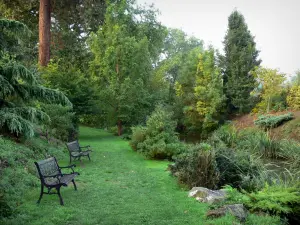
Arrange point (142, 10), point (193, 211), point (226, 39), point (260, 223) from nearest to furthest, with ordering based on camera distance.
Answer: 1. point (260, 223)
2. point (193, 211)
3. point (142, 10)
4. point (226, 39)

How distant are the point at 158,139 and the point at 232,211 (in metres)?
7.45

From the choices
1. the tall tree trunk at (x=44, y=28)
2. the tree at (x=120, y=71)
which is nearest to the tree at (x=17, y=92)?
the tall tree trunk at (x=44, y=28)

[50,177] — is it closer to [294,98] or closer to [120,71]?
[120,71]

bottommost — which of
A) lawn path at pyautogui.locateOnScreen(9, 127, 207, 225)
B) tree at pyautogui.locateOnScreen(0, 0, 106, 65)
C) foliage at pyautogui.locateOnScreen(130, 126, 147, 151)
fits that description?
lawn path at pyautogui.locateOnScreen(9, 127, 207, 225)

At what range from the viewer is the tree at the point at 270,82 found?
2264 cm

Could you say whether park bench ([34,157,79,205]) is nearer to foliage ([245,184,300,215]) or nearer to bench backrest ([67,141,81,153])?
bench backrest ([67,141,81,153])

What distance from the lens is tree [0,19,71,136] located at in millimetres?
→ 7432

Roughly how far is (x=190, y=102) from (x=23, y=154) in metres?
17.8

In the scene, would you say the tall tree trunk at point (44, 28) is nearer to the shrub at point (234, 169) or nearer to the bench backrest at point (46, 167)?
the bench backrest at point (46, 167)

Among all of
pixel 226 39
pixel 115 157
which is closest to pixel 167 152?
pixel 115 157

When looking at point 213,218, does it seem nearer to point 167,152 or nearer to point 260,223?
point 260,223

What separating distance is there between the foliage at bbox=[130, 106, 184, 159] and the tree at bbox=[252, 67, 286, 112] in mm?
12714

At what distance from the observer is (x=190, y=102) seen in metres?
24.8

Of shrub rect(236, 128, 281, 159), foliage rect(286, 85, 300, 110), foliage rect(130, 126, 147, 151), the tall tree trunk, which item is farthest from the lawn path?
foliage rect(286, 85, 300, 110)
